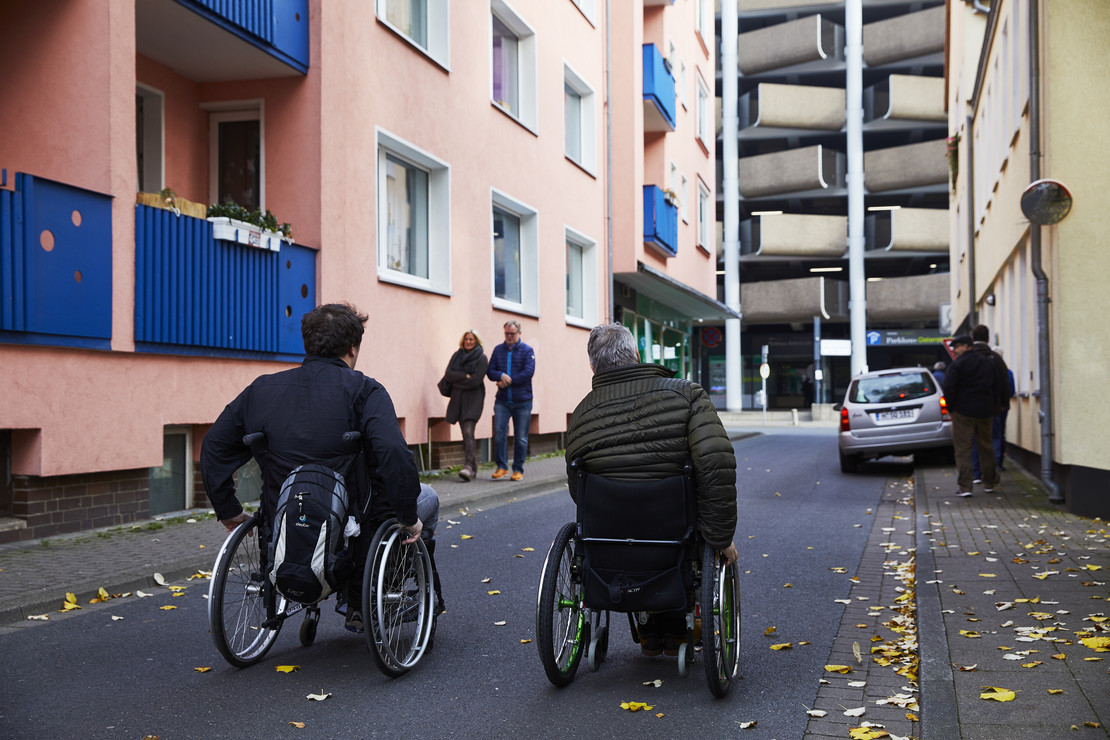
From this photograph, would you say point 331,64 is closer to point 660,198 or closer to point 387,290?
point 387,290

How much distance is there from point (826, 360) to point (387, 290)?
41568mm

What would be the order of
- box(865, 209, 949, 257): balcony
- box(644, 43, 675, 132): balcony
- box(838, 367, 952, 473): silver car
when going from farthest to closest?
box(865, 209, 949, 257): balcony → box(644, 43, 675, 132): balcony → box(838, 367, 952, 473): silver car

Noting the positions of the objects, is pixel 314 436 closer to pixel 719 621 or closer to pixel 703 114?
pixel 719 621

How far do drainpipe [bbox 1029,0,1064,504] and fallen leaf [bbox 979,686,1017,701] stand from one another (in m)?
7.55

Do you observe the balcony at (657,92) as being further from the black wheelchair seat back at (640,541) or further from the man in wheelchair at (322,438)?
the black wheelchair seat back at (640,541)

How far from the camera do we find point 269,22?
11734 millimetres

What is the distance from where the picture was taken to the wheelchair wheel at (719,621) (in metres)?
4.46

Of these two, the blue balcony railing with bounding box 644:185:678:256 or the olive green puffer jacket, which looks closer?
the olive green puffer jacket

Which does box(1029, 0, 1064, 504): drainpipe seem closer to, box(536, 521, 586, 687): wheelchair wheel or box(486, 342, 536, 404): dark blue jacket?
box(486, 342, 536, 404): dark blue jacket

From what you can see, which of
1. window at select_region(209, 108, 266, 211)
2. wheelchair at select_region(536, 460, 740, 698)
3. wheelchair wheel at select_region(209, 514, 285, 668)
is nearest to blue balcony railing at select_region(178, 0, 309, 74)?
window at select_region(209, 108, 266, 211)

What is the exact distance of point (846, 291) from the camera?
51.1 metres

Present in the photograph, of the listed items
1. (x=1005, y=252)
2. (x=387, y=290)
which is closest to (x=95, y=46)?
(x=387, y=290)

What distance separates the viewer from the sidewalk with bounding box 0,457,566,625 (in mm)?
6344

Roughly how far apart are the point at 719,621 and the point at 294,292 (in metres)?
8.53
